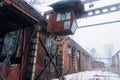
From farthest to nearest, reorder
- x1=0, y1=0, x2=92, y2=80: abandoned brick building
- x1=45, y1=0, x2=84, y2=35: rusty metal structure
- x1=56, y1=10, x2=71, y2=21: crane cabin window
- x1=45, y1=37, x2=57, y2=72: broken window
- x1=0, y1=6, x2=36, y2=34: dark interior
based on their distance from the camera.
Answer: x1=45, y1=37, x2=57, y2=72: broken window → x1=56, y1=10, x2=71, y2=21: crane cabin window → x1=45, y1=0, x2=84, y2=35: rusty metal structure → x1=0, y1=0, x2=92, y2=80: abandoned brick building → x1=0, y1=6, x2=36, y2=34: dark interior

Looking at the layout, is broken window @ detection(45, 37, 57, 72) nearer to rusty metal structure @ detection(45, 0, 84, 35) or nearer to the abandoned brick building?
the abandoned brick building

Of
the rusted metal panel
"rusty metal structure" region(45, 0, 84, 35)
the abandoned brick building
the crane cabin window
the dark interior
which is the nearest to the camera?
the rusted metal panel

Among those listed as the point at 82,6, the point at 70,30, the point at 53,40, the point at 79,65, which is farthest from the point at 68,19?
the point at 79,65

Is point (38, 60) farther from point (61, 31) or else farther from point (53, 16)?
point (53, 16)

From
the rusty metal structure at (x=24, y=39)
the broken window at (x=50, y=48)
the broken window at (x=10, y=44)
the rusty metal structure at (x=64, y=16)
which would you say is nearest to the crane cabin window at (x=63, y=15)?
the rusty metal structure at (x=64, y=16)

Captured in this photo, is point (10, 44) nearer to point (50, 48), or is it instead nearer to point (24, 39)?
point (24, 39)

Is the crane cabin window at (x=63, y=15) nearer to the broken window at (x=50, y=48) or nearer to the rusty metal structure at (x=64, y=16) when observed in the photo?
the rusty metal structure at (x=64, y=16)

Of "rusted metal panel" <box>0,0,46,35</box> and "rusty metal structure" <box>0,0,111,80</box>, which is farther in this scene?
"rusty metal structure" <box>0,0,111,80</box>

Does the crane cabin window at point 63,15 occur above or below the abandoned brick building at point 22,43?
above

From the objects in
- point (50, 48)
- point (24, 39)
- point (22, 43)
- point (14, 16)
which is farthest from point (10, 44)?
point (50, 48)

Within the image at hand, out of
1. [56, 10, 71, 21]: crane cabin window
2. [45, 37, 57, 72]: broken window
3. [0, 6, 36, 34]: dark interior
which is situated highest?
[56, 10, 71, 21]: crane cabin window

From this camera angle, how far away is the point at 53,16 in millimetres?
9055

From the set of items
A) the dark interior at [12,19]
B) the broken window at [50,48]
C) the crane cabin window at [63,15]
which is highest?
the crane cabin window at [63,15]

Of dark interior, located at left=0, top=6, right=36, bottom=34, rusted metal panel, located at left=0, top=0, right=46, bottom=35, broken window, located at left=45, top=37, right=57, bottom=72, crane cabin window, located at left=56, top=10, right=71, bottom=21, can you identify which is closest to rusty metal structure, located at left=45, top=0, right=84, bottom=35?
crane cabin window, located at left=56, top=10, right=71, bottom=21
